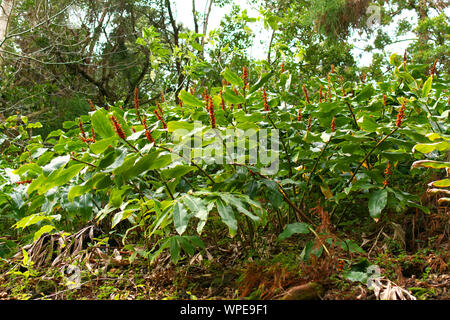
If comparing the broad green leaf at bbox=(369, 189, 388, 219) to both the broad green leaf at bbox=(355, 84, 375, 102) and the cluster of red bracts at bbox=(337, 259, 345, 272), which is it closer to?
the cluster of red bracts at bbox=(337, 259, 345, 272)

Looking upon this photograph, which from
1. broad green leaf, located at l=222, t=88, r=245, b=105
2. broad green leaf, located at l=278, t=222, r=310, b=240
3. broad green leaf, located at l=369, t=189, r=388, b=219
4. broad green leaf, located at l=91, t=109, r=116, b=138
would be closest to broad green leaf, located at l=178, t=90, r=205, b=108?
broad green leaf, located at l=222, t=88, r=245, b=105

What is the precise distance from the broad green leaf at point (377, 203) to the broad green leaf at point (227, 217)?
1.67 feet

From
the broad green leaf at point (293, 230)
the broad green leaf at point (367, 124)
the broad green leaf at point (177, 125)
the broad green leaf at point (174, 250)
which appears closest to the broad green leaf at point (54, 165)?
the broad green leaf at point (177, 125)

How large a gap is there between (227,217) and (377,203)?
55cm

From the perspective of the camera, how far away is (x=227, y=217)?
40.0 inches

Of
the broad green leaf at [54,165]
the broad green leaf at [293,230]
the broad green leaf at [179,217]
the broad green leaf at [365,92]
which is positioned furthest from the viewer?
the broad green leaf at [365,92]

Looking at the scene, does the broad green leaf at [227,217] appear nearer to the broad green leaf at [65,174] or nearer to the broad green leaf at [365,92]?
the broad green leaf at [65,174]

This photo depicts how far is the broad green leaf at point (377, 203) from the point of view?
1.21 meters

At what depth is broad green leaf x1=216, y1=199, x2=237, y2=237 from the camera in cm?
99

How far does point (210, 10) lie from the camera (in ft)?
30.4

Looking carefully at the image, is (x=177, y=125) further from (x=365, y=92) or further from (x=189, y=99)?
(x=365, y=92)

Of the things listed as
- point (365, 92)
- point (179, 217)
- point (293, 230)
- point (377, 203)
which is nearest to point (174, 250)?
point (179, 217)
